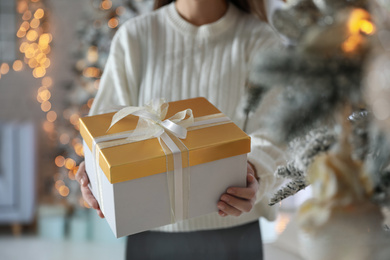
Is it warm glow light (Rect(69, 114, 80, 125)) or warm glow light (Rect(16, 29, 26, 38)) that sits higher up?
warm glow light (Rect(16, 29, 26, 38))

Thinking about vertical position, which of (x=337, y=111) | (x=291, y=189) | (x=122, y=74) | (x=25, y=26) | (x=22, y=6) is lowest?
(x=25, y=26)

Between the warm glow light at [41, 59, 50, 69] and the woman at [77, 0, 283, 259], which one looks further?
the warm glow light at [41, 59, 50, 69]

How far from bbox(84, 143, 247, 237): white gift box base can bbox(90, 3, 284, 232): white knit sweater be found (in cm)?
33

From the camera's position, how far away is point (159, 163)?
82 centimetres

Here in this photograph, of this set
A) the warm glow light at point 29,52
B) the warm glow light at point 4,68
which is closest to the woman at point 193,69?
the warm glow light at point 29,52

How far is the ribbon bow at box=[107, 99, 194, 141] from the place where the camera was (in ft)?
2.82

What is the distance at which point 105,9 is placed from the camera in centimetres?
266

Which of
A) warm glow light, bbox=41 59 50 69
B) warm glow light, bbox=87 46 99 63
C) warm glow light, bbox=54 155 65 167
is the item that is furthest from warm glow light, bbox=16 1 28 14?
warm glow light, bbox=54 155 65 167

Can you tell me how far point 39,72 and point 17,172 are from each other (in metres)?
0.71

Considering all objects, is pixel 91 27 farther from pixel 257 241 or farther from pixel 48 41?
pixel 257 241

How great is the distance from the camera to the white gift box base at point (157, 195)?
832 millimetres

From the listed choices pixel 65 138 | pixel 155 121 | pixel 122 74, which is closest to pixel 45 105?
pixel 65 138

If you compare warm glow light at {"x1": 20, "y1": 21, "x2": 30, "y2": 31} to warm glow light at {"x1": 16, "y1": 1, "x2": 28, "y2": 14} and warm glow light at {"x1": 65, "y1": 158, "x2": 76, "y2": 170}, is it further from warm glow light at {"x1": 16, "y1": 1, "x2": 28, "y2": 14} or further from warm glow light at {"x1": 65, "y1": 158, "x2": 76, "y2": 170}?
warm glow light at {"x1": 65, "y1": 158, "x2": 76, "y2": 170}

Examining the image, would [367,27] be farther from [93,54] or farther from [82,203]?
[82,203]
